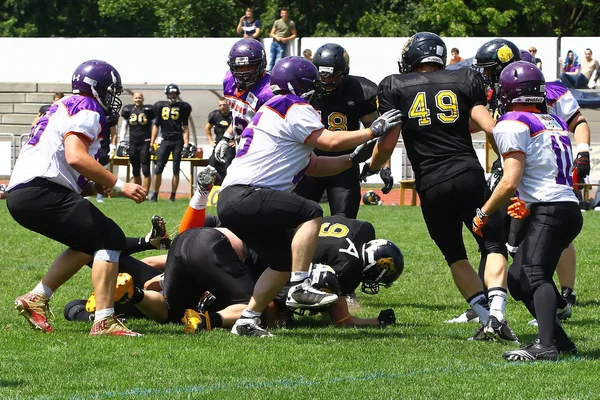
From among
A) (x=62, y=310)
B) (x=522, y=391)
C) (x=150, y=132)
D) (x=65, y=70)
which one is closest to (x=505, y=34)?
(x=65, y=70)

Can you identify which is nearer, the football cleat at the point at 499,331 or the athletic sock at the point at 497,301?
the football cleat at the point at 499,331

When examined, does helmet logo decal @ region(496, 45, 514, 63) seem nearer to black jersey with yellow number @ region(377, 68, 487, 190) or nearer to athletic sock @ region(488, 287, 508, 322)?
black jersey with yellow number @ region(377, 68, 487, 190)

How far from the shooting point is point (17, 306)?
6.61m

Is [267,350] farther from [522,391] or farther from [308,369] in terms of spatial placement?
[522,391]

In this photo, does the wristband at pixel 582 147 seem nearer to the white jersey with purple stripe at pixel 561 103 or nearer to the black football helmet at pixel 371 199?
the white jersey with purple stripe at pixel 561 103

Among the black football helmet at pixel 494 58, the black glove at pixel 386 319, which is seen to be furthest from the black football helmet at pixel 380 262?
the black football helmet at pixel 494 58

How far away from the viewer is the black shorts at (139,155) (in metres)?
19.2

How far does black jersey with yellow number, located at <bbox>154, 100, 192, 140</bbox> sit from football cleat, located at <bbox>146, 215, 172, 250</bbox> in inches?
453

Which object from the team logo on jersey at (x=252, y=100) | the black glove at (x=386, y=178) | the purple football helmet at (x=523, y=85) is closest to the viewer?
the purple football helmet at (x=523, y=85)

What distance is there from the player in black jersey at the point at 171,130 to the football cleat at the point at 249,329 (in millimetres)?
12282

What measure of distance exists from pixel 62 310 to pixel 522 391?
3.90 m

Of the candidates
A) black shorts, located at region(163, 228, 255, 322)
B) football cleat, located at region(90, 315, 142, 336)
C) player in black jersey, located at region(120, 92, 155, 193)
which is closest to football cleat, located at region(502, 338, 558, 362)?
black shorts, located at region(163, 228, 255, 322)

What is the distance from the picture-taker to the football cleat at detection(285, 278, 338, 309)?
6418 millimetres

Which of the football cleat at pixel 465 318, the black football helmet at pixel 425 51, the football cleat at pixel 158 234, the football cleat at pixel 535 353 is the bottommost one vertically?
the football cleat at pixel 465 318
